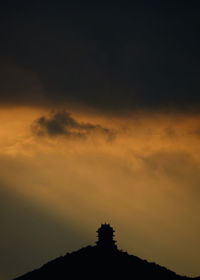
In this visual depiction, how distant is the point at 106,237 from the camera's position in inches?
2218

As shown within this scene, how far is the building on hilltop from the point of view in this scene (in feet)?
183

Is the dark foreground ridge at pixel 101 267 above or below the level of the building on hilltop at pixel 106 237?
below

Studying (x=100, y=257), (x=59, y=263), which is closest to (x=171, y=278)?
(x=100, y=257)

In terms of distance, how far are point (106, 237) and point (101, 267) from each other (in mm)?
5413

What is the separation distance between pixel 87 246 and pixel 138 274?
21.5 ft

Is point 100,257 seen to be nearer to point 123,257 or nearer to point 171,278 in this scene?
point 123,257

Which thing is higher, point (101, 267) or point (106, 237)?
point (106, 237)

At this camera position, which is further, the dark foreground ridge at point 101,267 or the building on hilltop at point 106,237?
the building on hilltop at point 106,237

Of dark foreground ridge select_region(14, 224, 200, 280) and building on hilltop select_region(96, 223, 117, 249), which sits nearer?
dark foreground ridge select_region(14, 224, 200, 280)

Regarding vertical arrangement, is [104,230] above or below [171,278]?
above

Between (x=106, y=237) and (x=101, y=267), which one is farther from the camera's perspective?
(x=106, y=237)

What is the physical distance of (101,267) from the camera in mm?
51312

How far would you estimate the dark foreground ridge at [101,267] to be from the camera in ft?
166

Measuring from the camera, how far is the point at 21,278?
54312mm
